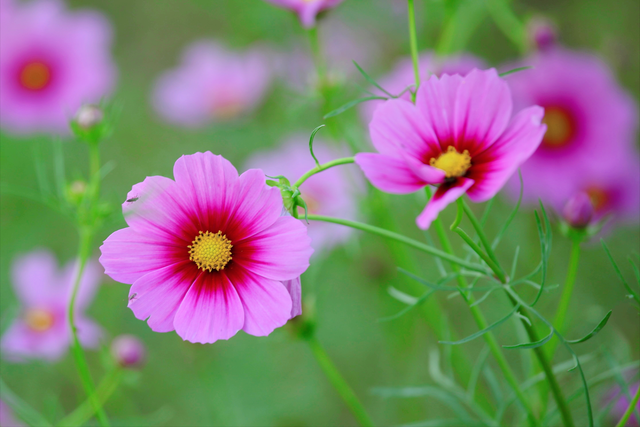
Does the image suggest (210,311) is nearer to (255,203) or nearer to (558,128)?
(255,203)

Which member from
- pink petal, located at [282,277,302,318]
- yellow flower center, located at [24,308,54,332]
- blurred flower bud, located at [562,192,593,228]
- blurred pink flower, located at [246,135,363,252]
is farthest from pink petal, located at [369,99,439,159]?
yellow flower center, located at [24,308,54,332]

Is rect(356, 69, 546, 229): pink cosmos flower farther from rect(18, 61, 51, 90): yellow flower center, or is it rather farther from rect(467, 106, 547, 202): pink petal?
rect(18, 61, 51, 90): yellow flower center

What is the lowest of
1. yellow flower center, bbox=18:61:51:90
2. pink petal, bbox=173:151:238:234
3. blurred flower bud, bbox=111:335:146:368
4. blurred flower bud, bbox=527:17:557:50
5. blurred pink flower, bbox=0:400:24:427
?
blurred pink flower, bbox=0:400:24:427

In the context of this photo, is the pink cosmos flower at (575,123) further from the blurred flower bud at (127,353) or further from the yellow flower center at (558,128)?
the blurred flower bud at (127,353)

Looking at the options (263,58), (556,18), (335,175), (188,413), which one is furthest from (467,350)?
(556,18)

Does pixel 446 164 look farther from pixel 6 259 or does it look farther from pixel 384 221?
pixel 6 259

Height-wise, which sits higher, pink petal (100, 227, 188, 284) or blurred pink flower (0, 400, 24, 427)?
pink petal (100, 227, 188, 284)
